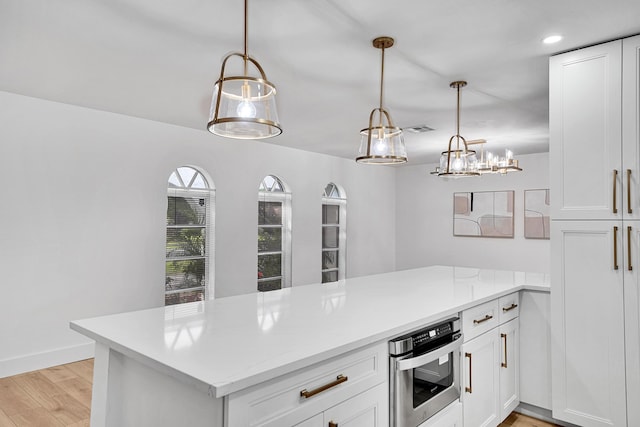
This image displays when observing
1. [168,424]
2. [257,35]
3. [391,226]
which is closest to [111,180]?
[257,35]

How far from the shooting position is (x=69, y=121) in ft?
12.1

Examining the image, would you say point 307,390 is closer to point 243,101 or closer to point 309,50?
point 243,101

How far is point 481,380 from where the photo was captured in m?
2.35

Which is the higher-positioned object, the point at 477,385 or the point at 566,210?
the point at 566,210

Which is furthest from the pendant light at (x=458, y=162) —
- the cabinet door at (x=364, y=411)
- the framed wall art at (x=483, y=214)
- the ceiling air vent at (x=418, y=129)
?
the framed wall art at (x=483, y=214)

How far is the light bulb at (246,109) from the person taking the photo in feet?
5.30

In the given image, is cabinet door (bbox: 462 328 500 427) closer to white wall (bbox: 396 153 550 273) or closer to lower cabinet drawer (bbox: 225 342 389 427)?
lower cabinet drawer (bbox: 225 342 389 427)

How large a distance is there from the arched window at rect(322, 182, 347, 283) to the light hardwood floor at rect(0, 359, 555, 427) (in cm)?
371

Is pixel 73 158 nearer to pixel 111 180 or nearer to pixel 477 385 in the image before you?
pixel 111 180

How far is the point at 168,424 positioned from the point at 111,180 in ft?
10.5

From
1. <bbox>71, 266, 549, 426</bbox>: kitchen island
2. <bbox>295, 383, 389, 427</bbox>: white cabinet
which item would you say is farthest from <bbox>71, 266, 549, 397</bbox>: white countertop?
<bbox>295, 383, 389, 427</bbox>: white cabinet

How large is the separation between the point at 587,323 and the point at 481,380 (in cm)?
71

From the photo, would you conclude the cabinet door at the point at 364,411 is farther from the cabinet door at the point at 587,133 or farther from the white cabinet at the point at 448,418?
the cabinet door at the point at 587,133

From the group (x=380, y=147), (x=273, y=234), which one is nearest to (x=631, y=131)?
(x=380, y=147)
